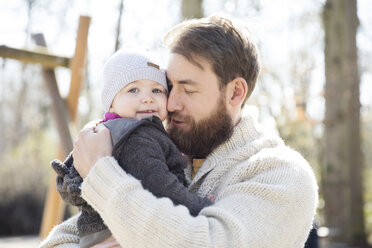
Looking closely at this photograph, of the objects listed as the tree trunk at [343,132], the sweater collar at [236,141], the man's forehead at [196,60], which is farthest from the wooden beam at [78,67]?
the tree trunk at [343,132]

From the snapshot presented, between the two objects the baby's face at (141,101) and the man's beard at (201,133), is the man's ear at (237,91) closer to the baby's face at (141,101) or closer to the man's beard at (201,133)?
the man's beard at (201,133)

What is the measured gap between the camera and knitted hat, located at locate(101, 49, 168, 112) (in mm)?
2256

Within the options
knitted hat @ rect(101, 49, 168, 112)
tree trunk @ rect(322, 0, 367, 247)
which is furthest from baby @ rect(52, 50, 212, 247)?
tree trunk @ rect(322, 0, 367, 247)

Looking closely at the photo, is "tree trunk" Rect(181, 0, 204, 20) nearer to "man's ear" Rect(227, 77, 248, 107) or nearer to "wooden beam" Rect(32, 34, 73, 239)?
"wooden beam" Rect(32, 34, 73, 239)

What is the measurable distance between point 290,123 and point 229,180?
10.9m

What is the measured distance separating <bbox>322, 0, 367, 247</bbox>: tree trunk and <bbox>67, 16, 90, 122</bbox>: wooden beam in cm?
549

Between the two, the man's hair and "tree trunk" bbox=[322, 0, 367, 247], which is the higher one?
the man's hair

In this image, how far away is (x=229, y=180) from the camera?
212 centimetres

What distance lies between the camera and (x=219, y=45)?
7.88ft

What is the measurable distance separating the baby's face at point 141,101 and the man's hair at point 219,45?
0.77ft

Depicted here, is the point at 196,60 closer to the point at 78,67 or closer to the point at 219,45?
the point at 219,45

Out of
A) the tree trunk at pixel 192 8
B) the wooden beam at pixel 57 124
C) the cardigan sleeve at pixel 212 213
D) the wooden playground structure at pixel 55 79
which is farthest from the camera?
the tree trunk at pixel 192 8

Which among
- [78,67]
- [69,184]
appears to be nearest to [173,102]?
[69,184]

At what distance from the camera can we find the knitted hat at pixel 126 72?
7.40 feet
